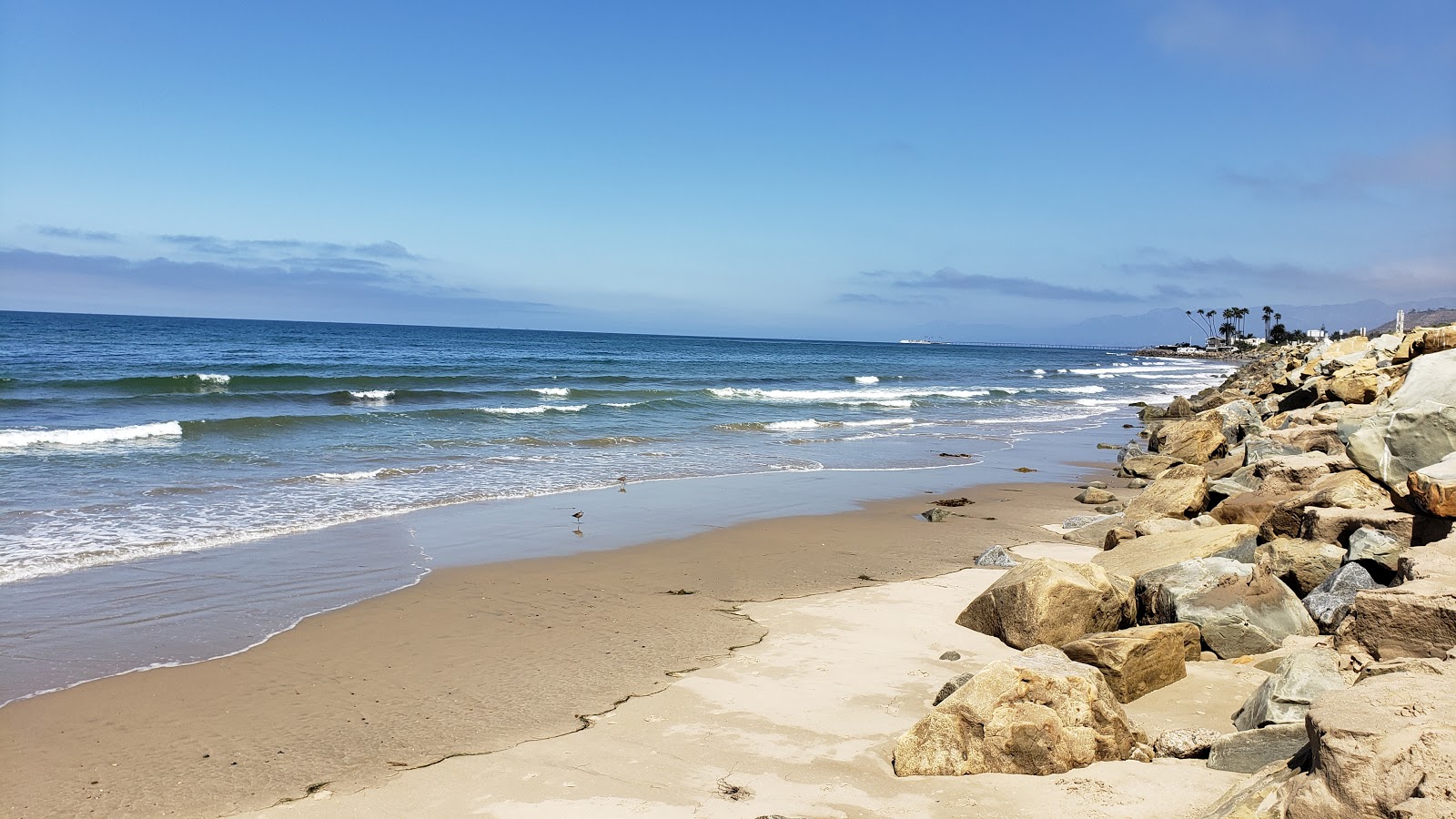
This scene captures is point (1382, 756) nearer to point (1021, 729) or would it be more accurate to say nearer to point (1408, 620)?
point (1021, 729)

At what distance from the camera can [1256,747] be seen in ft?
14.1

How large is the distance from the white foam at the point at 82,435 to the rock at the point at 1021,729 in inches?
746

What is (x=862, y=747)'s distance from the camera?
16.8 feet

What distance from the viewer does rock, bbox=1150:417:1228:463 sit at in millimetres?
15898

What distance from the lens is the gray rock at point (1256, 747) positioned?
4.17m

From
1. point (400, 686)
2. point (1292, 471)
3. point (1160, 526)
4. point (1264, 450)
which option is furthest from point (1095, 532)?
point (400, 686)

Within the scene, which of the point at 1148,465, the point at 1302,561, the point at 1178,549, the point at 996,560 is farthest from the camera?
the point at 1148,465

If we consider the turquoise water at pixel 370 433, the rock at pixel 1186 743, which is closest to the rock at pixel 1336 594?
the rock at pixel 1186 743

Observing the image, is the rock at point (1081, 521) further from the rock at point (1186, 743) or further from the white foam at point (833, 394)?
the white foam at point (833, 394)

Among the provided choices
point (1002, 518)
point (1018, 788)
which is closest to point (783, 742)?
point (1018, 788)

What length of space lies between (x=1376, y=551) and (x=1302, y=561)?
612 millimetres

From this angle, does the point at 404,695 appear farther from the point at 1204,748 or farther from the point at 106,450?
the point at 106,450

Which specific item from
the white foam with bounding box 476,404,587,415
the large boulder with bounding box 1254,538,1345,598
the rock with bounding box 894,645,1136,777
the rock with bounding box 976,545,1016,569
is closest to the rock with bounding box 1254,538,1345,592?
the large boulder with bounding box 1254,538,1345,598

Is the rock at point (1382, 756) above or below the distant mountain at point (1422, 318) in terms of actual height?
below
